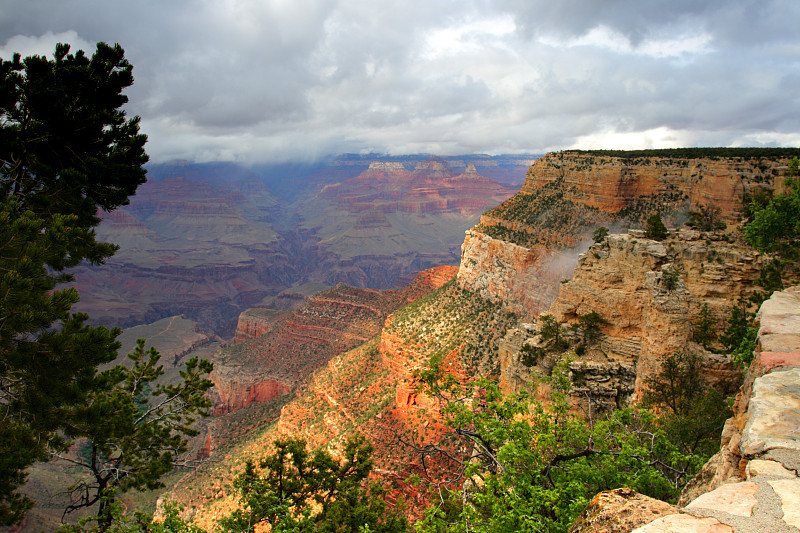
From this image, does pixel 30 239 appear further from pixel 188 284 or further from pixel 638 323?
pixel 188 284

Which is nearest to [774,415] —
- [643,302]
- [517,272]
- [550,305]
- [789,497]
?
[789,497]

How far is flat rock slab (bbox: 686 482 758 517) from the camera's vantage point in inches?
167

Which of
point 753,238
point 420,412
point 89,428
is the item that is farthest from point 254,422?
point 753,238

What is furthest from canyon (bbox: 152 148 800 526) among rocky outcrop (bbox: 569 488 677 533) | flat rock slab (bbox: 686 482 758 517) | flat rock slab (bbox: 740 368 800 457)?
flat rock slab (bbox: 686 482 758 517)

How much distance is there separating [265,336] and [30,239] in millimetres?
66409

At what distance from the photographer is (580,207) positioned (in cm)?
3738

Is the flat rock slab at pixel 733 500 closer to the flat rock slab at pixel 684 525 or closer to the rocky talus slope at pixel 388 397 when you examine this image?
the flat rock slab at pixel 684 525

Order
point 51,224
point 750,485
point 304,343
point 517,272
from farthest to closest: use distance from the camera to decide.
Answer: point 304,343
point 517,272
point 51,224
point 750,485

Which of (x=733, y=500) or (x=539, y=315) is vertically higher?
(x=733, y=500)

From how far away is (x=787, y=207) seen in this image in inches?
512

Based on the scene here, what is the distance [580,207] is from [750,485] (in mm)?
35755

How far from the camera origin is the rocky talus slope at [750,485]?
4.12 meters

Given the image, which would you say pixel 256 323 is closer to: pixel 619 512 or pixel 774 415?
pixel 619 512

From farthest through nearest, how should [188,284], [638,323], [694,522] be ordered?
[188,284]
[638,323]
[694,522]
